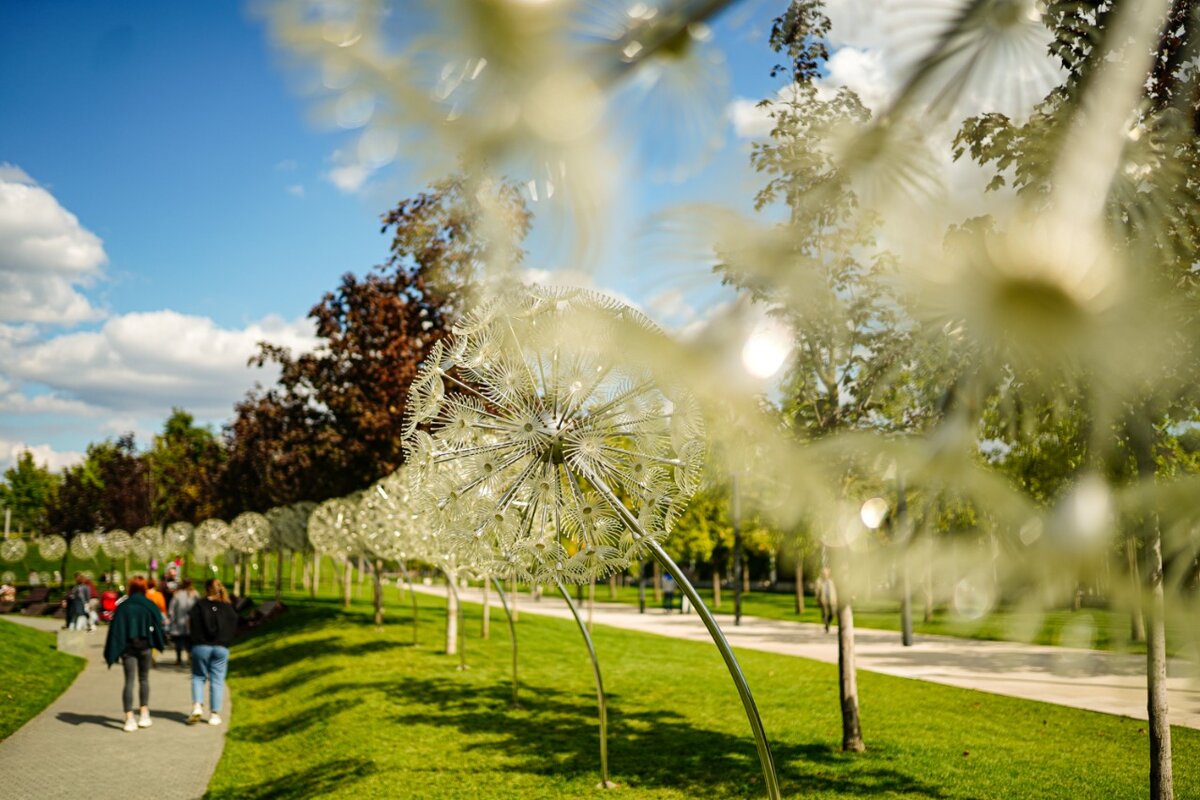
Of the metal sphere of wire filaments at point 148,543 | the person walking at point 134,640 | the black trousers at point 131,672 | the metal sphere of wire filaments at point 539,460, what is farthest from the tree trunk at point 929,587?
the metal sphere of wire filaments at point 148,543

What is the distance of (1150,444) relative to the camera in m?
0.83

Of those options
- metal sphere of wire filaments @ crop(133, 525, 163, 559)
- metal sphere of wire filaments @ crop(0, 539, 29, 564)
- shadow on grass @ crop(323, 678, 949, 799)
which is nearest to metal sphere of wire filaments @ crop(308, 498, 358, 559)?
shadow on grass @ crop(323, 678, 949, 799)

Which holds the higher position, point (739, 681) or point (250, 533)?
point (739, 681)

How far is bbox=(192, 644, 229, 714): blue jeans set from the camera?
37.3 ft

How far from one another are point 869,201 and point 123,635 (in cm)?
1212

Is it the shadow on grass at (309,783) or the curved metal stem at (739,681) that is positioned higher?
the curved metal stem at (739,681)

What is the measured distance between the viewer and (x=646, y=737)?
31.3 ft

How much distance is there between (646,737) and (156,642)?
6480 millimetres

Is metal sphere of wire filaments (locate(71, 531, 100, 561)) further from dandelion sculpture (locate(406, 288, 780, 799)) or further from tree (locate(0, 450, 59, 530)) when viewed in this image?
dandelion sculpture (locate(406, 288, 780, 799))

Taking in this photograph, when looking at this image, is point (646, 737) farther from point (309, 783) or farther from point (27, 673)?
point (27, 673)

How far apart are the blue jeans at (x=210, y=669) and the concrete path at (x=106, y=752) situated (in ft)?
1.19

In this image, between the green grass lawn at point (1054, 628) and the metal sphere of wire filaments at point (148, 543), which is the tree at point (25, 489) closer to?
the metal sphere of wire filaments at point (148, 543)

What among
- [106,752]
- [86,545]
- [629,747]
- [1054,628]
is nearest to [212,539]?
[86,545]

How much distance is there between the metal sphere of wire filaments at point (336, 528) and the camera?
1841 cm
